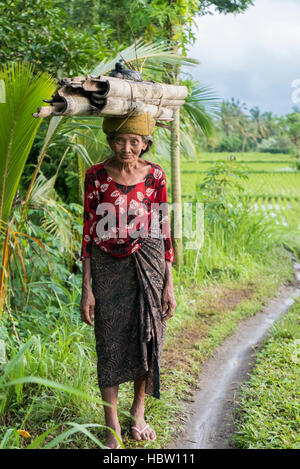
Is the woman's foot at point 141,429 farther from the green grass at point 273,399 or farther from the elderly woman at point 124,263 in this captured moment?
the green grass at point 273,399

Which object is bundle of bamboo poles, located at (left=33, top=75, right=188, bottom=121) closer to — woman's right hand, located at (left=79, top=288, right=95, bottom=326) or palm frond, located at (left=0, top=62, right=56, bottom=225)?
palm frond, located at (left=0, top=62, right=56, bottom=225)

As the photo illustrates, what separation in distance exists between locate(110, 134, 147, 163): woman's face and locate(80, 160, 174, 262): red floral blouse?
13 centimetres

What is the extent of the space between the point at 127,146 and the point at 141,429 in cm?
141

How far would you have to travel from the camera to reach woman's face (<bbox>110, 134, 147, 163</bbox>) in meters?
2.10

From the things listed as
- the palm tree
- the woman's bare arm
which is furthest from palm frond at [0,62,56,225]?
the woman's bare arm

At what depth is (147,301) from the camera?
2262 mm

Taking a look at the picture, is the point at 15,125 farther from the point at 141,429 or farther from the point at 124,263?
the point at 141,429

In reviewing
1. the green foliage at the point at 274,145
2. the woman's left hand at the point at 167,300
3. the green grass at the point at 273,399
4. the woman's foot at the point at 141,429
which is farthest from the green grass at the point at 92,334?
the green foliage at the point at 274,145

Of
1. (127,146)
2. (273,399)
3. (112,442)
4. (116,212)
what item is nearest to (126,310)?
(116,212)

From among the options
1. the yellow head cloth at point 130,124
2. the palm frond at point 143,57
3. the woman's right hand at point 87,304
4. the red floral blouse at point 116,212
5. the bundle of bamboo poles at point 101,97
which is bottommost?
the woman's right hand at point 87,304

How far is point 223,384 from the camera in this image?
313 centimetres

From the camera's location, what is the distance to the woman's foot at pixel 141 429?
7.79 feet

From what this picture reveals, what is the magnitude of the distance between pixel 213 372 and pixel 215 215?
2.86 metres
